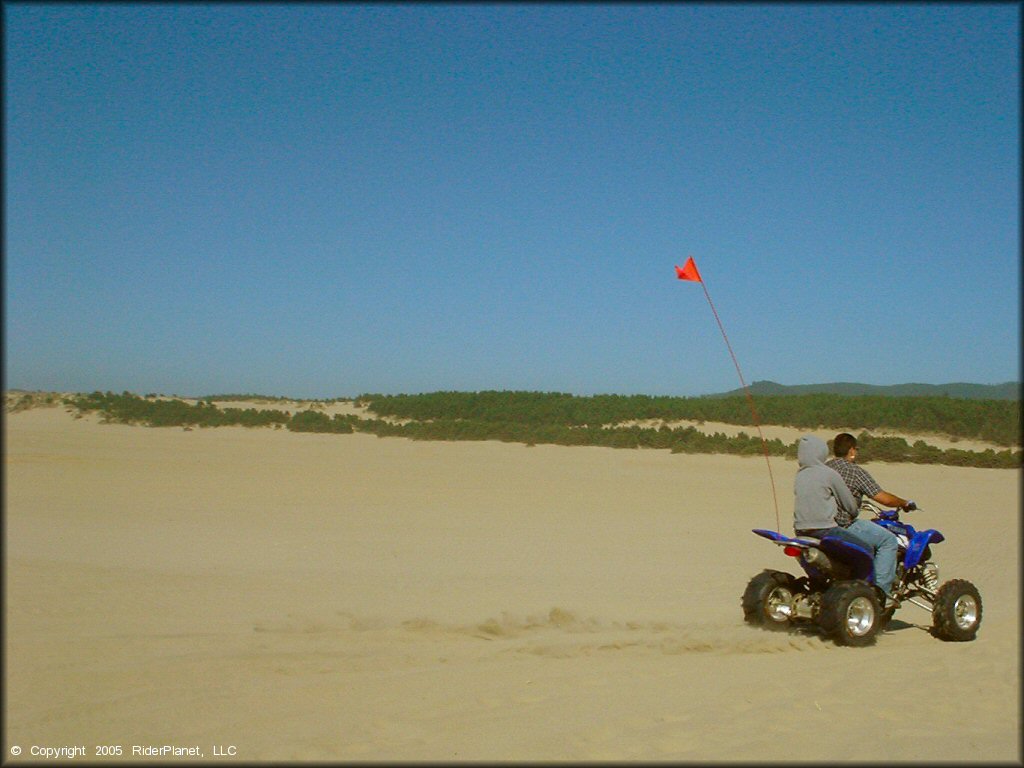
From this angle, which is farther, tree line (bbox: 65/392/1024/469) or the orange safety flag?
tree line (bbox: 65/392/1024/469)

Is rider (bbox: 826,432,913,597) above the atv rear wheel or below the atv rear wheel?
above

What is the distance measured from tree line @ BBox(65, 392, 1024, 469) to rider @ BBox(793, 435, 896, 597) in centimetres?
1799

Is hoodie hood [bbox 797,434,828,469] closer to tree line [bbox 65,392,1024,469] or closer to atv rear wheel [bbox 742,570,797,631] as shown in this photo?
atv rear wheel [bbox 742,570,797,631]

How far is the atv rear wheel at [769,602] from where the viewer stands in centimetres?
813

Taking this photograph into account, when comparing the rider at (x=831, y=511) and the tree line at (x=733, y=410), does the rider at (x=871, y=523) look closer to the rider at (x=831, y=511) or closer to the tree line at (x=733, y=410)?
the rider at (x=831, y=511)

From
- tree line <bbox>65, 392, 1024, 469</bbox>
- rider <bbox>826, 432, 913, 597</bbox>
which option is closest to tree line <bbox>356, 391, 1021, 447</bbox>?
tree line <bbox>65, 392, 1024, 469</bbox>

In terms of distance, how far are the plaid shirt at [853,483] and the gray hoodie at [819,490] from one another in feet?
0.25

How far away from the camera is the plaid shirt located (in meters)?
7.84

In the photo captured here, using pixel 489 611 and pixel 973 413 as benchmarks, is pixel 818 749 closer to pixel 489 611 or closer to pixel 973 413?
pixel 489 611

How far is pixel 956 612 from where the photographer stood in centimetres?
807

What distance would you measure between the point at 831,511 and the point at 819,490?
21cm

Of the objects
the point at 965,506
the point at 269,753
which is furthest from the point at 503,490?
the point at 269,753

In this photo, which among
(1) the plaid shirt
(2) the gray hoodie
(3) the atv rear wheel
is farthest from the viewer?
(3) the atv rear wheel

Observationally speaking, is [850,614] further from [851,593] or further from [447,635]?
[447,635]
